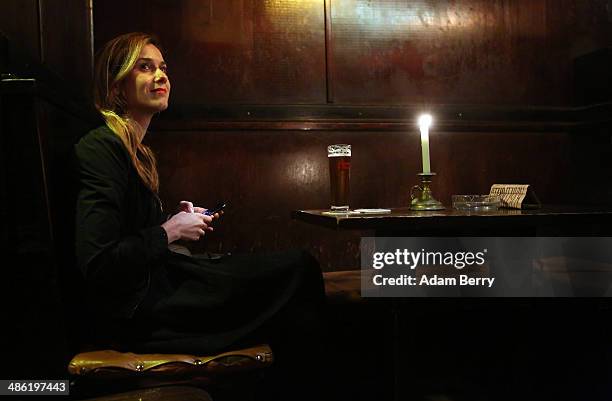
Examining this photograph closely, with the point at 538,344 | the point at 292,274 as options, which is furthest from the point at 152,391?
the point at 538,344

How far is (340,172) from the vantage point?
1.92m

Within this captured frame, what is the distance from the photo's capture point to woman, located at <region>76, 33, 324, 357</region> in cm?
139

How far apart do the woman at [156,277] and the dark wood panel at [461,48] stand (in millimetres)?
1618

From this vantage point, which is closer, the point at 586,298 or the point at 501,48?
the point at 586,298

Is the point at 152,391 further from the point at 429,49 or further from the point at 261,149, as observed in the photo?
the point at 429,49

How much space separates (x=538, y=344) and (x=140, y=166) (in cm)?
159

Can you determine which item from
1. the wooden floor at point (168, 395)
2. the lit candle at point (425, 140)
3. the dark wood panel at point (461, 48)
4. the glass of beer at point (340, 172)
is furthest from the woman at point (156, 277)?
the dark wood panel at point (461, 48)

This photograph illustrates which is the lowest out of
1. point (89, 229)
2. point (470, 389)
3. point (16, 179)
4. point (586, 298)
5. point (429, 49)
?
point (470, 389)

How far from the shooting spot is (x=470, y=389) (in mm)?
2084

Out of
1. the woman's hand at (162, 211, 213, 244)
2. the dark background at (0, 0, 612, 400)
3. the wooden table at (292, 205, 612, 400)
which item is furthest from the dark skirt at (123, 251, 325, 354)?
the dark background at (0, 0, 612, 400)

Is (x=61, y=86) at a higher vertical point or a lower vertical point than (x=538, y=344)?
higher

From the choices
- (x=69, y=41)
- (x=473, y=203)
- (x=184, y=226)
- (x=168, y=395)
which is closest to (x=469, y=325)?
(x=473, y=203)

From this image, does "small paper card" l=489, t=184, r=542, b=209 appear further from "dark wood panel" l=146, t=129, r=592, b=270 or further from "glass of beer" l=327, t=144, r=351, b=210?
"dark wood panel" l=146, t=129, r=592, b=270

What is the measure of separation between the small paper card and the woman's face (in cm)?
124
